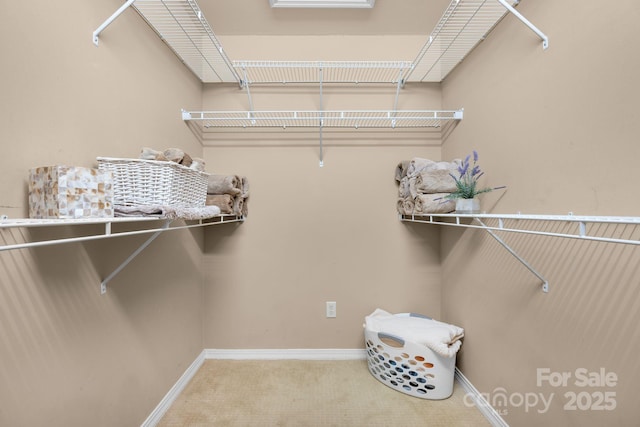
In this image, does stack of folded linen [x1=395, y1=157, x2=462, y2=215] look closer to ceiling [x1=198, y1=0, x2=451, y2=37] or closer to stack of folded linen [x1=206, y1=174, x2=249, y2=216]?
ceiling [x1=198, y1=0, x2=451, y2=37]

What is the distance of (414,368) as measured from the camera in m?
1.42

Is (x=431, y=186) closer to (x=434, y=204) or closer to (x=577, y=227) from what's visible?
(x=434, y=204)

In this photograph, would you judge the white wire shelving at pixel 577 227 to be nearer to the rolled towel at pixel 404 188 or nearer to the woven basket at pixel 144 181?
the rolled towel at pixel 404 188

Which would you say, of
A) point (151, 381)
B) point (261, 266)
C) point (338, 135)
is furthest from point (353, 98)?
point (151, 381)

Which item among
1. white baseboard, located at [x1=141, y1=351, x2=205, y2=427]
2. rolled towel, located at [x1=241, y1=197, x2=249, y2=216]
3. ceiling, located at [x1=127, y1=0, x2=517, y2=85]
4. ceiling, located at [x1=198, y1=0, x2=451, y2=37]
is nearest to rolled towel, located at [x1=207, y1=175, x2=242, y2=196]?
rolled towel, located at [x1=241, y1=197, x2=249, y2=216]

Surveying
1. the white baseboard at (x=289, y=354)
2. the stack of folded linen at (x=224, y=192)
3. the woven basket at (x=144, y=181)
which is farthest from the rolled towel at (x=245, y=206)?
the white baseboard at (x=289, y=354)

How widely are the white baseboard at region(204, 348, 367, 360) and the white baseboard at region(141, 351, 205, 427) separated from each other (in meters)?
0.13

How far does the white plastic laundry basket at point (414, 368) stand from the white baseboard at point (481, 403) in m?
0.11

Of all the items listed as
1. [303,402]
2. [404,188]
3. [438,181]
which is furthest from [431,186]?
[303,402]

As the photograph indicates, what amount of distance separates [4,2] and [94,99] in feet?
0.97

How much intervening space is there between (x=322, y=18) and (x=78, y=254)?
5.48 feet

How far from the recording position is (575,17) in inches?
35.2

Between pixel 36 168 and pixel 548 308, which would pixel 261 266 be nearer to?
pixel 36 168

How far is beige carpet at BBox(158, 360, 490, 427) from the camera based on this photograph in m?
1.30
